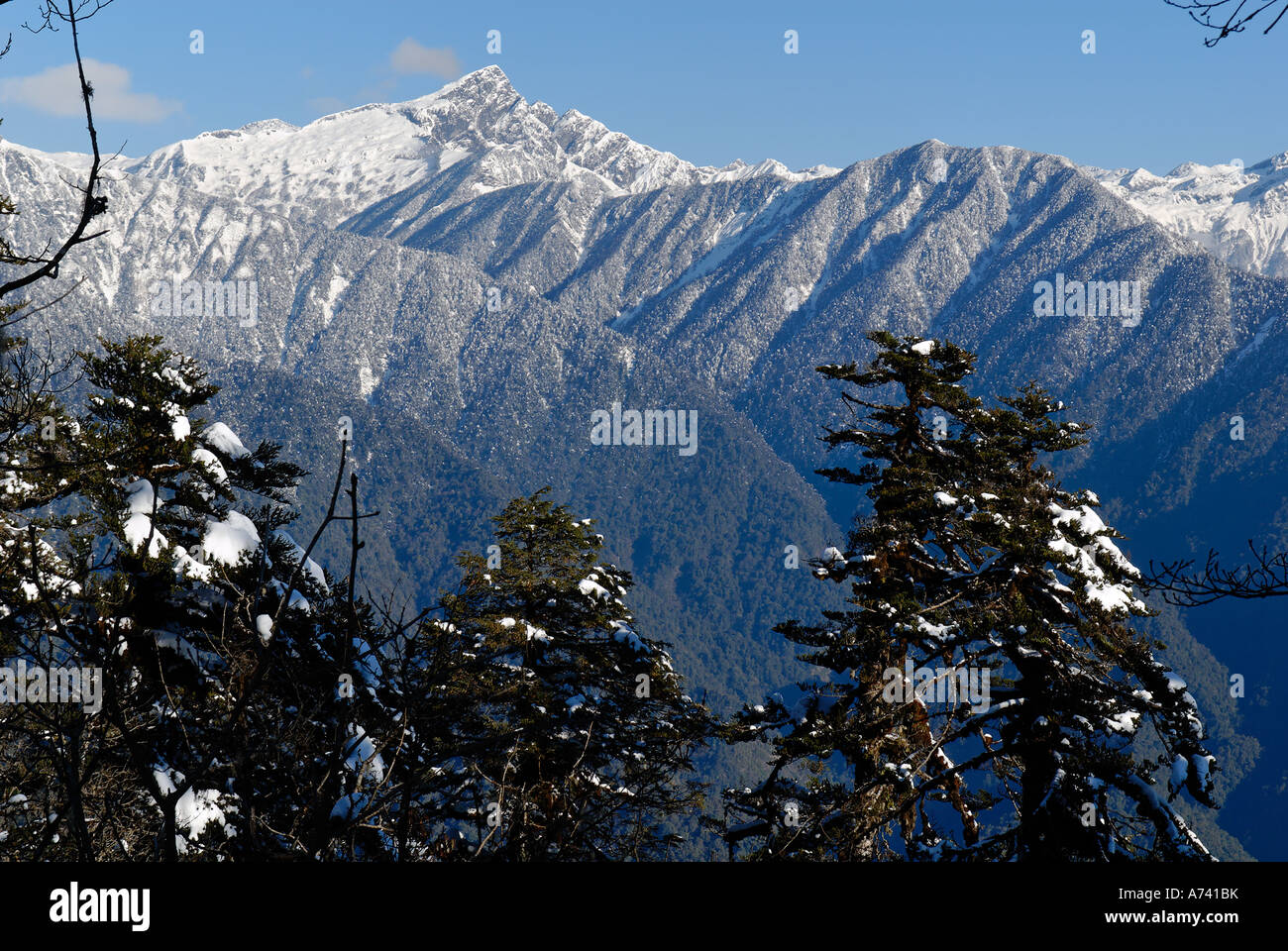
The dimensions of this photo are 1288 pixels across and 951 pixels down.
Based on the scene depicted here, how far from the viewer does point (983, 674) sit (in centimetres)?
1357

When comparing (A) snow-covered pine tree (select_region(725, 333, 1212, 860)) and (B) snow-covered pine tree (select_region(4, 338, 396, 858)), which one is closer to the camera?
(B) snow-covered pine tree (select_region(4, 338, 396, 858))

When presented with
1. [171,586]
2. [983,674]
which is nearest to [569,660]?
[171,586]

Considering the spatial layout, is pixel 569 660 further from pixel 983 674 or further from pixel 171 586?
pixel 983 674

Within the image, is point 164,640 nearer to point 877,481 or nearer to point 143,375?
point 143,375

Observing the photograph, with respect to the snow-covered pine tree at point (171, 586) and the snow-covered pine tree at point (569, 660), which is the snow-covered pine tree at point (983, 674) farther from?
the snow-covered pine tree at point (171, 586)

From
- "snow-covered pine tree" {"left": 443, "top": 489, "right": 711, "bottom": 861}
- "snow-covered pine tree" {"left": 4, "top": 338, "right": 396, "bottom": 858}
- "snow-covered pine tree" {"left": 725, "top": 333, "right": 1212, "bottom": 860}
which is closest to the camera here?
"snow-covered pine tree" {"left": 4, "top": 338, "right": 396, "bottom": 858}

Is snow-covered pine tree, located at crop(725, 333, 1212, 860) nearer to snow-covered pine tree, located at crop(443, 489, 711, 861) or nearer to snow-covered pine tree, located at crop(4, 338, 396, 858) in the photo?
snow-covered pine tree, located at crop(443, 489, 711, 861)

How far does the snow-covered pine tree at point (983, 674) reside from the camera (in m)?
12.4

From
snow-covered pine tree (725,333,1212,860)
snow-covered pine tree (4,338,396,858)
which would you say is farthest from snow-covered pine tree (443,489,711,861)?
snow-covered pine tree (4,338,396,858)

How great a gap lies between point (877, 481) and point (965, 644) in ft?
10.8

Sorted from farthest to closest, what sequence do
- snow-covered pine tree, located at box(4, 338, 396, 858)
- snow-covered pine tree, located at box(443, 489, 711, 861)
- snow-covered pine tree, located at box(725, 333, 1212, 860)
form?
1. snow-covered pine tree, located at box(443, 489, 711, 861)
2. snow-covered pine tree, located at box(725, 333, 1212, 860)
3. snow-covered pine tree, located at box(4, 338, 396, 858)

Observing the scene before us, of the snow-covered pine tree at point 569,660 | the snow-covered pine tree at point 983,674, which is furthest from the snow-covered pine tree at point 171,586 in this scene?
the snow-covered pine tree at point 983,674

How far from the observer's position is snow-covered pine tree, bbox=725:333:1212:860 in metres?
12.4

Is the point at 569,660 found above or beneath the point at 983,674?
above
